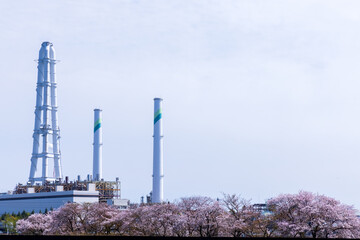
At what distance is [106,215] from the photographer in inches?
2000

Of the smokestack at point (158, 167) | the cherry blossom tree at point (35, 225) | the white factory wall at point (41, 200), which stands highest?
the smokestack at point (158, 167)

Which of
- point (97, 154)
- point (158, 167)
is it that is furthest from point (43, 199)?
point (158, 167)

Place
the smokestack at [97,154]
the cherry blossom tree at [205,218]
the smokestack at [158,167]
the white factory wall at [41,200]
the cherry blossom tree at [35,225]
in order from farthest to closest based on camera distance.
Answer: the smokestack at [97,154] < the white factory wall at [41,200] < the smokestack at [158,167] < the cherry blossom tree at [35,225] < the cherry blossom tree at [205,218]

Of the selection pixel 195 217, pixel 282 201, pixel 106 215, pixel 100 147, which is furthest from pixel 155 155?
pixel 282 201

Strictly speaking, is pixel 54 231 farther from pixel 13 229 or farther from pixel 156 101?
pixel 156 101

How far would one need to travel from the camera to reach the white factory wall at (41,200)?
281 ft

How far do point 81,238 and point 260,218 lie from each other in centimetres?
1446

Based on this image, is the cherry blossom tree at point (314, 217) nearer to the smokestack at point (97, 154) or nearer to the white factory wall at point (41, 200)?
the white factory wall at point (41, 200)

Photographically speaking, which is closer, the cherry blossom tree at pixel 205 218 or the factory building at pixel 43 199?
the cherry blossom tree at pixel 205 218

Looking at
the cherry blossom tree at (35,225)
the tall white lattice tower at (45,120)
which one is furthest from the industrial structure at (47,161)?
the cherry blossom tree at (35,225)

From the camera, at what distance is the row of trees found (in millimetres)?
37281

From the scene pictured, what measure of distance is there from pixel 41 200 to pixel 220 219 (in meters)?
56.6

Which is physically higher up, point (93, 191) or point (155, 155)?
point (155, 155)

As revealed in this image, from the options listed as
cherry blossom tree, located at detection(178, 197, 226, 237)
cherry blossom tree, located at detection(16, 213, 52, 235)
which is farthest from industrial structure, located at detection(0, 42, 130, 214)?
cherry blossom tree, located at detection(178, 197, 226, 237)
